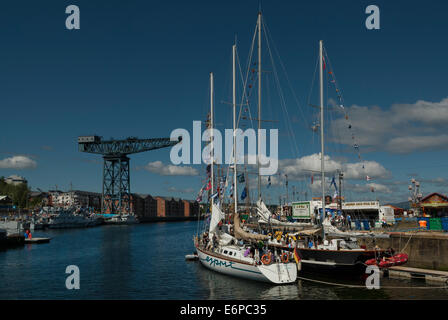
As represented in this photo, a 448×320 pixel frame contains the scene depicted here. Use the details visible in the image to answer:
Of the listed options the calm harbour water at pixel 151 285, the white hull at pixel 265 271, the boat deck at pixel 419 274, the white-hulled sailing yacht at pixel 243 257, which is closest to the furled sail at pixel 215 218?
the white-hulled sailing yacht at pixel 243 257

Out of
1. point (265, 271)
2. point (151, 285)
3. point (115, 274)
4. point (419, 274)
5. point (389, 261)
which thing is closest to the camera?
point (265, 271)

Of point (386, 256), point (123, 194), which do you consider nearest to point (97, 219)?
point (123, 194)

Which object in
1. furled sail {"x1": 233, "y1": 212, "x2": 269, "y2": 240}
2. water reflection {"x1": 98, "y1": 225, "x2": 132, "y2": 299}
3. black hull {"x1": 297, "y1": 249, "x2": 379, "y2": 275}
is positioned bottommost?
water reflection {"x1": 98, "y1": 225, "x2": 132, "y2": 299}

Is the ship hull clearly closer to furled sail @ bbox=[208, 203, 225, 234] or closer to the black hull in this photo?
the black hull

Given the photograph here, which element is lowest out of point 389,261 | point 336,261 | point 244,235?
point 336,261

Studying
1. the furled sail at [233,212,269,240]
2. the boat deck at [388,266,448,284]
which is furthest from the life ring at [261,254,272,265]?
the boat deck at [388,266,448,284]

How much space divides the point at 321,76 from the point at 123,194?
11849cm

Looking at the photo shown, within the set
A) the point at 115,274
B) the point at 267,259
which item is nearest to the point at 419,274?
the point at 267,259

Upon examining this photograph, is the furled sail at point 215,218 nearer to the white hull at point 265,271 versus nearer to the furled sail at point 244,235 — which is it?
the furled sail at point 244,235

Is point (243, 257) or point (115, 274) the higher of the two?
point (243, 257)

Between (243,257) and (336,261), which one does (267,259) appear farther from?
(336,261)
